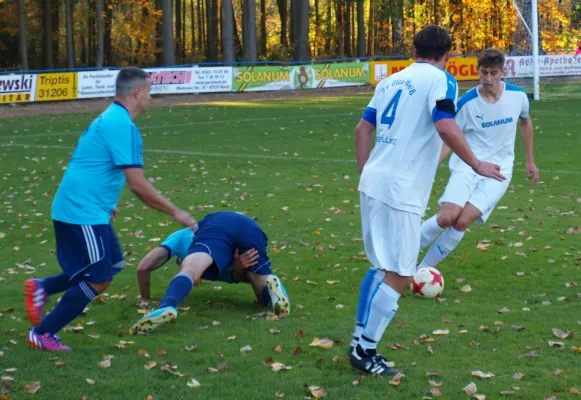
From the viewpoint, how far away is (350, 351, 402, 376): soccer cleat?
5277 millimetres

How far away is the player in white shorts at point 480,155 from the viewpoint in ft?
25.0

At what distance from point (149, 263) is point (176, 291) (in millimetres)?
1031

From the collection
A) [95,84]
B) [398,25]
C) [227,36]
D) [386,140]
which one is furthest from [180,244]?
[398,25]

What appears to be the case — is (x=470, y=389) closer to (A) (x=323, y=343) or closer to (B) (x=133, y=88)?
(A) (x=323, y=343)

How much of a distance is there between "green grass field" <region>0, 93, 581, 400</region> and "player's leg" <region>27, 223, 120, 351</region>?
18 centimetres

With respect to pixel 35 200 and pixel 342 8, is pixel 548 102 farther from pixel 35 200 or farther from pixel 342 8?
pixel 342 8

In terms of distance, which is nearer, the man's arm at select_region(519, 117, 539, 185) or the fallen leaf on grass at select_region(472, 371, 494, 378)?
the fallen leaf on grass at select_region(472, 371, 494, 378)

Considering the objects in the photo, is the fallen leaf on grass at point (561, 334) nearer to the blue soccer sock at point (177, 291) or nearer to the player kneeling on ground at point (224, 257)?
the player kneeling on ground at point (224, 257)

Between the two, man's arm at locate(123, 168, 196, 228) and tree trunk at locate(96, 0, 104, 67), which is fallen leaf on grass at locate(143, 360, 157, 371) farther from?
tree trunk at locate(96, 0, 104, 67)

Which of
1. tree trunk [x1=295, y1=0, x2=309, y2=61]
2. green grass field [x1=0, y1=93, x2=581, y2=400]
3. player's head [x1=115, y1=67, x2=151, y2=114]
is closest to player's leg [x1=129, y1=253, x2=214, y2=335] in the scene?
green grass field [x1=0, y1=93, x2=581, y2=400]

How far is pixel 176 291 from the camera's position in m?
6.11

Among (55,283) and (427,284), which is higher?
(55,283)

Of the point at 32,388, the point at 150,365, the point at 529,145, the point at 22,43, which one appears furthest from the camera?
the point at 22,43

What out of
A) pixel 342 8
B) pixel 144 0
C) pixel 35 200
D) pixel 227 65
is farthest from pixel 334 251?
pixel 342 8
